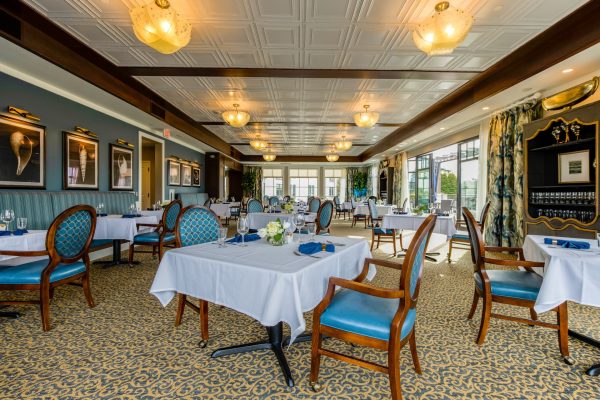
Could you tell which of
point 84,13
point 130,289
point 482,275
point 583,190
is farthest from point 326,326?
point 583,190

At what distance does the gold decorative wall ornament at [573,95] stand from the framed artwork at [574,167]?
693mm

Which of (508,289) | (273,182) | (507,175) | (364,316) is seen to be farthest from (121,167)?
(273,182)

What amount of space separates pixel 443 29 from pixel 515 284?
2.41m

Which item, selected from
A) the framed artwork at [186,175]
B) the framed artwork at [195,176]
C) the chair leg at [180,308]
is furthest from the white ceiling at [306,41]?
the framed artwork at [195,176]

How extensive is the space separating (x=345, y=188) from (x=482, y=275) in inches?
620

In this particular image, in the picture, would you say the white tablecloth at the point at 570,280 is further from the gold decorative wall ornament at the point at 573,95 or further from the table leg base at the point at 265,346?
the gold decorative wall ornament at the point at 573,95

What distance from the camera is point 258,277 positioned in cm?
162

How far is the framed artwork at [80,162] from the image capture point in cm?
506

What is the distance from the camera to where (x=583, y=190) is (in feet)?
13.4

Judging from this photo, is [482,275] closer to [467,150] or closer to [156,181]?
[467,150]

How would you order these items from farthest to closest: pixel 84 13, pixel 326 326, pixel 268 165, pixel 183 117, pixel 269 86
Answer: pixel 268 165 < pixel 183 117 < pixel 269 86 < pixel 84 13 < pixel 326 326

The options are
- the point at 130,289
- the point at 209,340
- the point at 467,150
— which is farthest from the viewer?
the point at 467,150

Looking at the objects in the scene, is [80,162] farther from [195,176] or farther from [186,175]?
[195,176]

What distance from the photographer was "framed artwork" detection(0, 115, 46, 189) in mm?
4004
